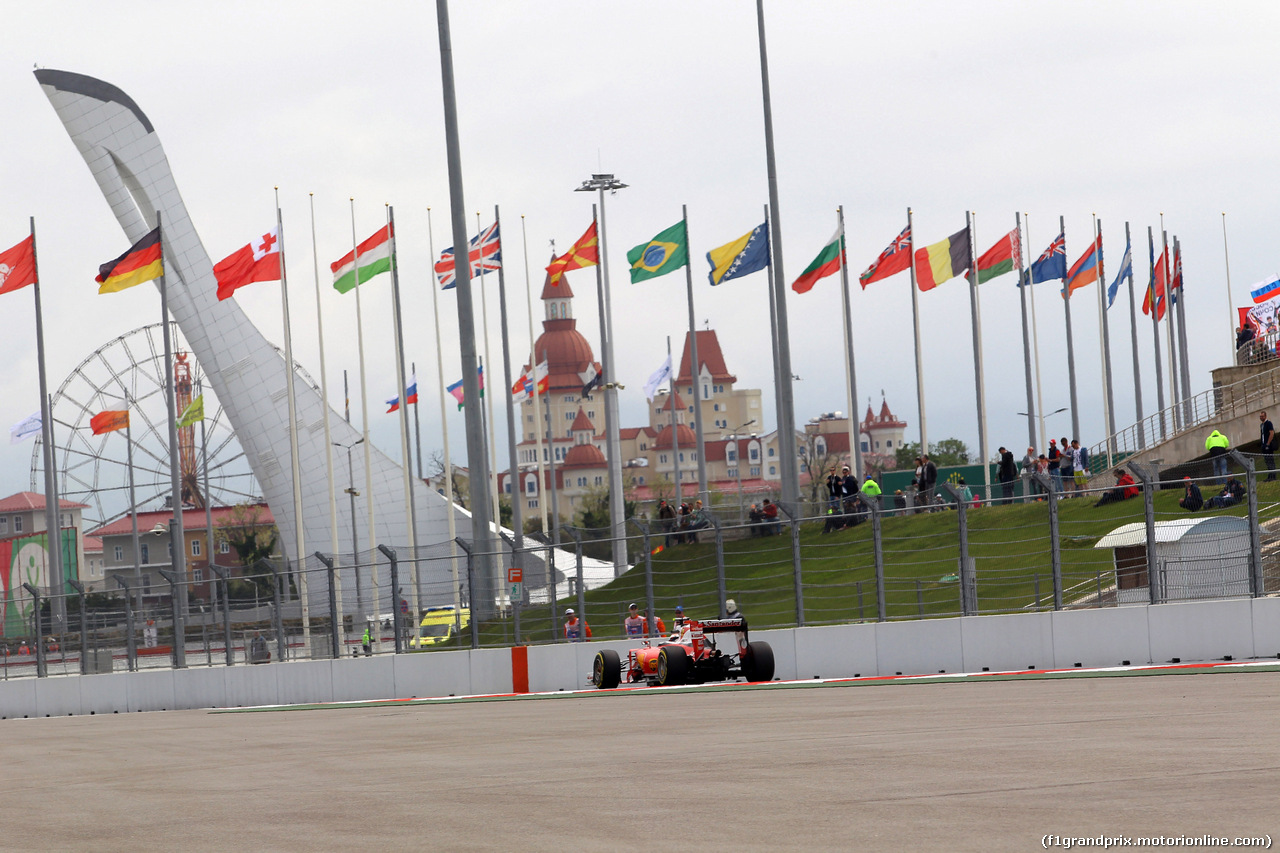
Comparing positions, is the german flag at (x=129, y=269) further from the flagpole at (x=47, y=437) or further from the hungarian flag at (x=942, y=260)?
the hungarian flag at (x=942, y=260)

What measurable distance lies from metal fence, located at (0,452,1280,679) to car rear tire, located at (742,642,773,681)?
1387mm

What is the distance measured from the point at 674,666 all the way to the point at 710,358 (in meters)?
173

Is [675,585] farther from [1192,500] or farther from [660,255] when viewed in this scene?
[660,255]

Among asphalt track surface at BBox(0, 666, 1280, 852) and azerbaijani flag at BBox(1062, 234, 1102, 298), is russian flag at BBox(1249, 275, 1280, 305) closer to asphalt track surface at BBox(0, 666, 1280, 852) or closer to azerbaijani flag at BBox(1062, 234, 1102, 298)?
azerbaijani flag at BBox(1062, 234, 1102, 298)

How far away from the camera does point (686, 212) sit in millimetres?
39906

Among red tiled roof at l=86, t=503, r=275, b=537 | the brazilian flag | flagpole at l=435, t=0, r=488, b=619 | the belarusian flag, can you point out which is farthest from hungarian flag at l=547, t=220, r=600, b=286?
red tiled roof at l=86, t=503, r=275, b=537

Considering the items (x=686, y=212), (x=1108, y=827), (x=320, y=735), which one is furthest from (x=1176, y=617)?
(x=686, y=212)

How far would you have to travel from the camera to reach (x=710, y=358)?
626 ft

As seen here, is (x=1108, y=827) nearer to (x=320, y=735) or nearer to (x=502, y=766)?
(x=502, y=766)

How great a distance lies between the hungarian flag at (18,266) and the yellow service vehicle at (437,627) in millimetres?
19069

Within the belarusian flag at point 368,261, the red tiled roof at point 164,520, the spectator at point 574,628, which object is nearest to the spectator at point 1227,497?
the spectator at point 574,628

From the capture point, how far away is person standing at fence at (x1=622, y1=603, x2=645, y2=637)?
2112 cm

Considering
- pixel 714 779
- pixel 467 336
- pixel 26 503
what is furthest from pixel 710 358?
pixel 714 779

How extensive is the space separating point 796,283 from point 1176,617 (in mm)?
19410
